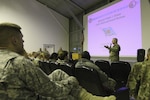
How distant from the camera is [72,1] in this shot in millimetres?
9164

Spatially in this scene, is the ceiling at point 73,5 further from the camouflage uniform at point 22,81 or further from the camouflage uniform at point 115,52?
the camouflage uniform at point 22,81

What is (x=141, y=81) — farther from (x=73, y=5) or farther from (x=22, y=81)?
(x=73, y=5)

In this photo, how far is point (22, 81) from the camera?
1.12 meters

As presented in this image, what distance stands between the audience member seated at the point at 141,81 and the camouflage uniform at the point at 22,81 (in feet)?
4.61

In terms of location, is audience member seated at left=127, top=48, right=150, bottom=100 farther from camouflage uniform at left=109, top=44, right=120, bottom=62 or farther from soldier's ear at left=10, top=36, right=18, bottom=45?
camouflage uniform at left=109, top=44, right=120, bottom=62

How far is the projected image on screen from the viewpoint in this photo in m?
5.59

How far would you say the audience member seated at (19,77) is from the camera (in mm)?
1098

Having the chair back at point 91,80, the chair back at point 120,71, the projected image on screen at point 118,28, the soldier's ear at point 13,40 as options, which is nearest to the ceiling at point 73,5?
the projected image on screen at point 118,28

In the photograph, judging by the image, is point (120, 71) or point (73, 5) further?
point (73, 5)

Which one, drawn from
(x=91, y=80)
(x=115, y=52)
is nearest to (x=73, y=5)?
(x=115, y=52)

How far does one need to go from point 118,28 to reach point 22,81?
5.66 metres

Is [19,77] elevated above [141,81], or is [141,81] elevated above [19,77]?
[19,77]

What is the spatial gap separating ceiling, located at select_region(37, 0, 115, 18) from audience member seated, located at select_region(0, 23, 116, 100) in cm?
720

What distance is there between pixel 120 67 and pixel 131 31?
2702 millimetres
